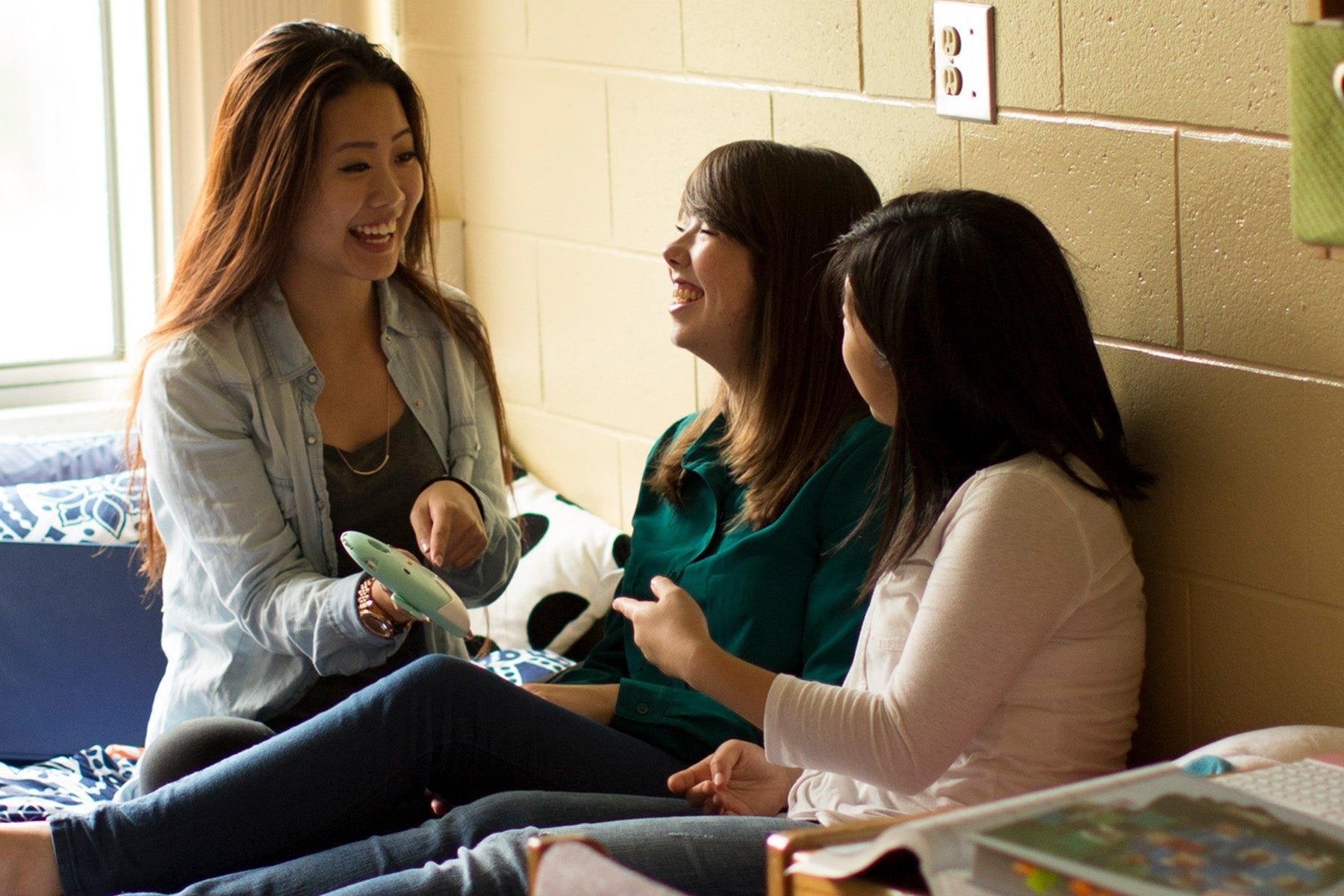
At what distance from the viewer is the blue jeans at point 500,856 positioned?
4.78ft

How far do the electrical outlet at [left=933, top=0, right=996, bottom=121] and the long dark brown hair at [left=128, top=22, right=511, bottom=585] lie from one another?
72cm

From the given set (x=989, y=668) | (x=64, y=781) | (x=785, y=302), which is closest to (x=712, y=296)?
(x=785, y=302)

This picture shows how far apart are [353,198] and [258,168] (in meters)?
0.12

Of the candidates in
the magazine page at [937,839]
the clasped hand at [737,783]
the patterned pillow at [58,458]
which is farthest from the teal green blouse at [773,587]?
the patterned pillow at [58,458]

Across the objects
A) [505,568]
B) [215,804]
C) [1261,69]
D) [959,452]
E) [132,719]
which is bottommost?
[132,719]

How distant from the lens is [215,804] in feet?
5.28

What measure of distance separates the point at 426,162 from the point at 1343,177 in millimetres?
1398

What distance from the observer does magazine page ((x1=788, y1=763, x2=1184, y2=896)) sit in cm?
96

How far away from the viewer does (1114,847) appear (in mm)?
930

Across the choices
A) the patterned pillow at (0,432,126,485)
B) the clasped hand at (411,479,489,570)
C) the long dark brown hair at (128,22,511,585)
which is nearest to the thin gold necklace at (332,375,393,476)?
the clasped hand at (411,479,489,570)

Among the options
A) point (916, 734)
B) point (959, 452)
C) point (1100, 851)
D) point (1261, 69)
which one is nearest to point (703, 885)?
point (916, 734)

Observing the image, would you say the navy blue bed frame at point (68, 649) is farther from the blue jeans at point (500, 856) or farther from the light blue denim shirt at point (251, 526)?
the blue jeans at point (500, 856)

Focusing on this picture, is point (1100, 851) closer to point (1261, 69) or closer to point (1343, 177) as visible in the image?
point (1343, 177)

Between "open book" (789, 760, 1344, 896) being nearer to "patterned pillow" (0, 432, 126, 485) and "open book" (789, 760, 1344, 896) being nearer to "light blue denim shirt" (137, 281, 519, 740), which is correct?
"light blue denim shirt" (137, 281, 519, 740)
